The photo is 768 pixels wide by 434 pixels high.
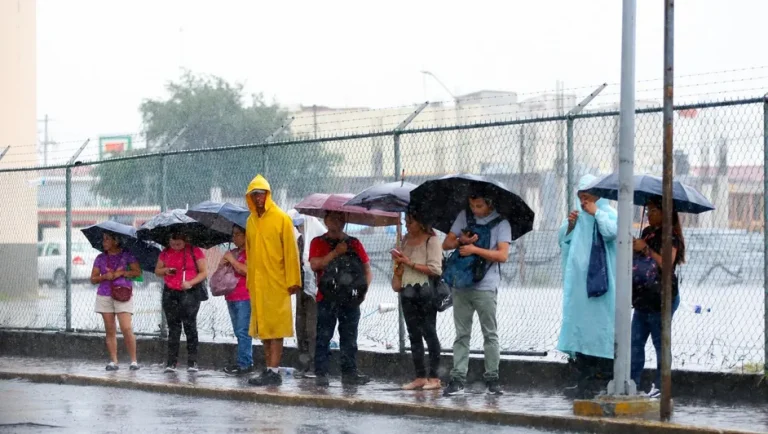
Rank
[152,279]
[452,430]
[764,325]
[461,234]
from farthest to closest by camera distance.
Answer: [152,279]
[461,234]
[764,325]
[452,430]

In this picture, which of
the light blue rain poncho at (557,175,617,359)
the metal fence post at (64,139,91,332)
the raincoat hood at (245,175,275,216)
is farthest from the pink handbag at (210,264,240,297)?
the light blue rain poncho at (557,175,617,359)

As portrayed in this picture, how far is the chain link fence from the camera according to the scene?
1015 cm

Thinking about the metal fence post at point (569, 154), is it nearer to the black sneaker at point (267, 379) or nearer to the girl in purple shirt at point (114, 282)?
the black sneaker at point (267, 379)

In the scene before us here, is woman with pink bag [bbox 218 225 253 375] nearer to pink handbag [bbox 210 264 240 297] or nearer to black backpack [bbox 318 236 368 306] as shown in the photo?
pink handbag [bbox 210 264 240 297]

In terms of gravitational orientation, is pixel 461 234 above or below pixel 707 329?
above

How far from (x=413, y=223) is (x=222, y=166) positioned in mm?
3483

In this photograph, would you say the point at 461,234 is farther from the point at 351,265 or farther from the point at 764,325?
the point at 764,325

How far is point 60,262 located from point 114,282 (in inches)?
151

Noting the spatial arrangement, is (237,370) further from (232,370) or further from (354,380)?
(354,380)

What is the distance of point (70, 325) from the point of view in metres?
16.3

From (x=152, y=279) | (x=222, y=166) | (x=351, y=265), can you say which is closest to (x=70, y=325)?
(x=152, y=279)

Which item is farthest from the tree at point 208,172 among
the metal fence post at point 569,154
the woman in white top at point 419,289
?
the metal fence post at point 569,154

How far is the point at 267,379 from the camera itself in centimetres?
1223

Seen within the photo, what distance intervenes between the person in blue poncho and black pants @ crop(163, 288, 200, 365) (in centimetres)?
475
